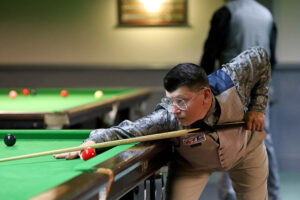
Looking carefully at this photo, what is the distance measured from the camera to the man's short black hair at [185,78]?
2.09m

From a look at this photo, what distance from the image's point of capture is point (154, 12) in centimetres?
618

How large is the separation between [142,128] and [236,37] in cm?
196

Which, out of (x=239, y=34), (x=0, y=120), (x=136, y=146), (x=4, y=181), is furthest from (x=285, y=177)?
(x=4, y=181)

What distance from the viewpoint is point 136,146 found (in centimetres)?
208

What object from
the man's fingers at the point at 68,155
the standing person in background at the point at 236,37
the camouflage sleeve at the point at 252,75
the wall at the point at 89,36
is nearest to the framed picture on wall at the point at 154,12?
the wall at the point at 89,36

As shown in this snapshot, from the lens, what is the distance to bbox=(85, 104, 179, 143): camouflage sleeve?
214 centimetres

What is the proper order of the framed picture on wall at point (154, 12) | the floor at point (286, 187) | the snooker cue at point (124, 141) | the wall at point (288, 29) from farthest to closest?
the framed picture on wall at point (154, 12), the wall at point (288, 29), the floor at point (286, 187), the snooker cue at point (124, 141)

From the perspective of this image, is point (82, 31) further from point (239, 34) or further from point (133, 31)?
point (239, 34)

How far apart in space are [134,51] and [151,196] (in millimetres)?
4079

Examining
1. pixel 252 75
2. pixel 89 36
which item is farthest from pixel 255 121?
pixel 89 36

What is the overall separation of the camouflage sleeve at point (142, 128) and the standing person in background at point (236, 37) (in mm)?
1662

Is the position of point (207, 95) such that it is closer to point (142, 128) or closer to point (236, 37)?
point (142, 128)

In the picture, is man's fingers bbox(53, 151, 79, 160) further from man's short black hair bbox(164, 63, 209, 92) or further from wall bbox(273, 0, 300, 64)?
wall bbox(273, 0, 300, 64)

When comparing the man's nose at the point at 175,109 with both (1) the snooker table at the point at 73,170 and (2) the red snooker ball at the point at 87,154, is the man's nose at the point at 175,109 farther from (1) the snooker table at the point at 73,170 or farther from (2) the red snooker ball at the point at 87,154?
(2) the red snooker ball at the point at 87,154
